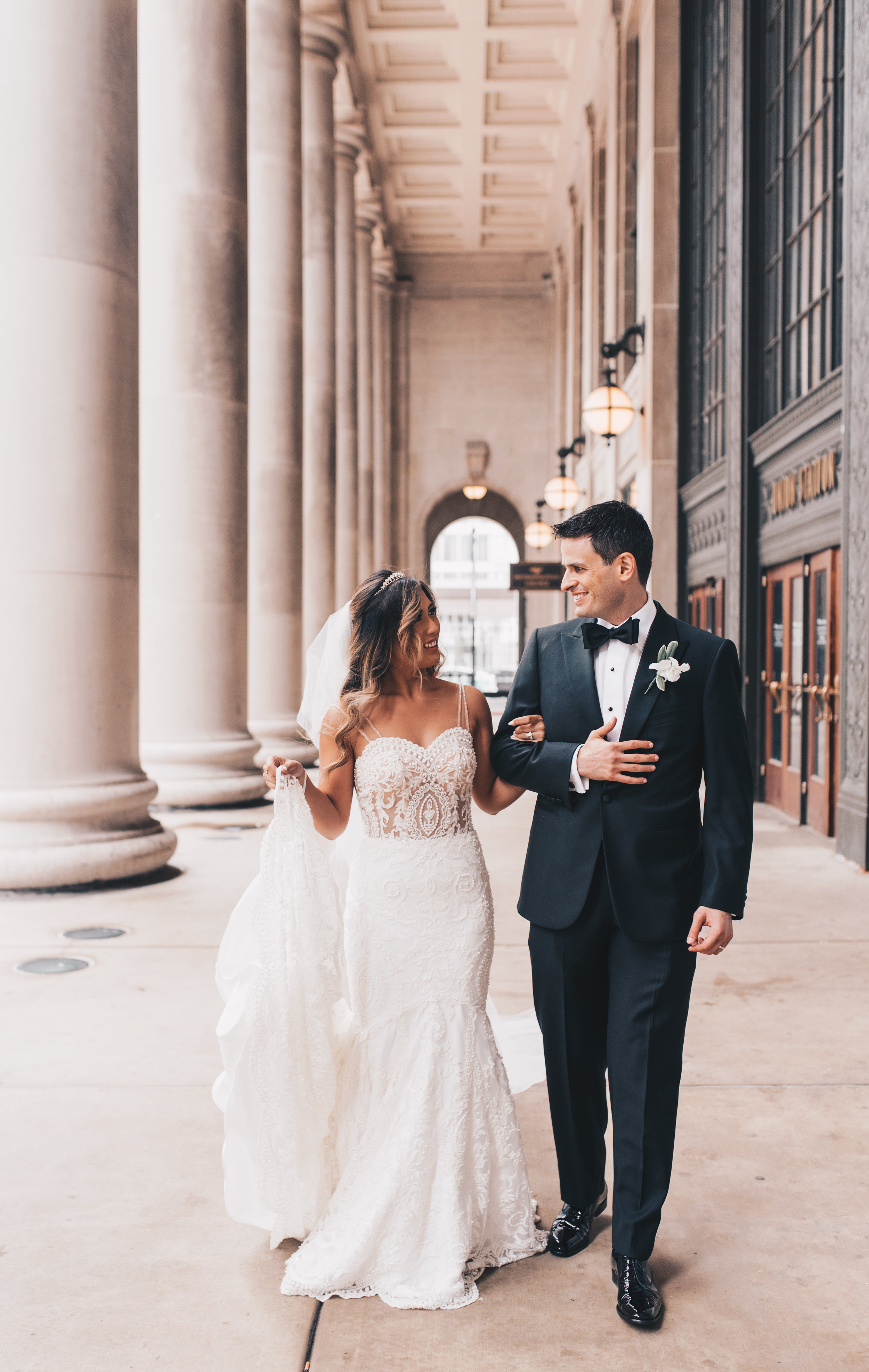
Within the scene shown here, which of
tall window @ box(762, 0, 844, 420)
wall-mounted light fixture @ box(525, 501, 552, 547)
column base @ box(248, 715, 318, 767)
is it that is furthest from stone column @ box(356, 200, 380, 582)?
tall window @ box(762, 0, 844, 420)

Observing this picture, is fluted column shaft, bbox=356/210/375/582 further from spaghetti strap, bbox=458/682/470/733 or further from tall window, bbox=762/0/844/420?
spaghetti strap, bbox=458/682/470/733

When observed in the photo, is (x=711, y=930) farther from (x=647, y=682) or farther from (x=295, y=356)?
(x=295, y=356)

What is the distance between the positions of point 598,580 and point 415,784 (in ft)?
2.61

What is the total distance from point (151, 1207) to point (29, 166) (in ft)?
23.0

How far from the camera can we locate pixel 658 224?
1700cm

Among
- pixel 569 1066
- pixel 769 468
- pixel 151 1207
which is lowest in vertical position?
pixel 151 1207

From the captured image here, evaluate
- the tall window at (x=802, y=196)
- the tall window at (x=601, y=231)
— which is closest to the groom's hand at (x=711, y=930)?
the tall window at (x=802, y=196)

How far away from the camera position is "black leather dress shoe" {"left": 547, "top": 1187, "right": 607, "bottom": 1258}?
11.0 ft

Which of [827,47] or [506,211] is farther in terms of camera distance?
[506,211]

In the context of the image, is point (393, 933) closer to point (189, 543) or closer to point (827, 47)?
point (189, 543)

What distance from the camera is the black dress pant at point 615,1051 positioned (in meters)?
3.17

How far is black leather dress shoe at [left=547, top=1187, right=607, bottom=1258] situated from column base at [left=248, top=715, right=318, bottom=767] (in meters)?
12.9

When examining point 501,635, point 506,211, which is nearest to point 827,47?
point 506,211

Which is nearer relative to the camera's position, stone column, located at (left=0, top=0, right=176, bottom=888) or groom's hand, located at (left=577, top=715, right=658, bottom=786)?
groom's hand, located at (left=577, top=715, right=658, bottom=786)
